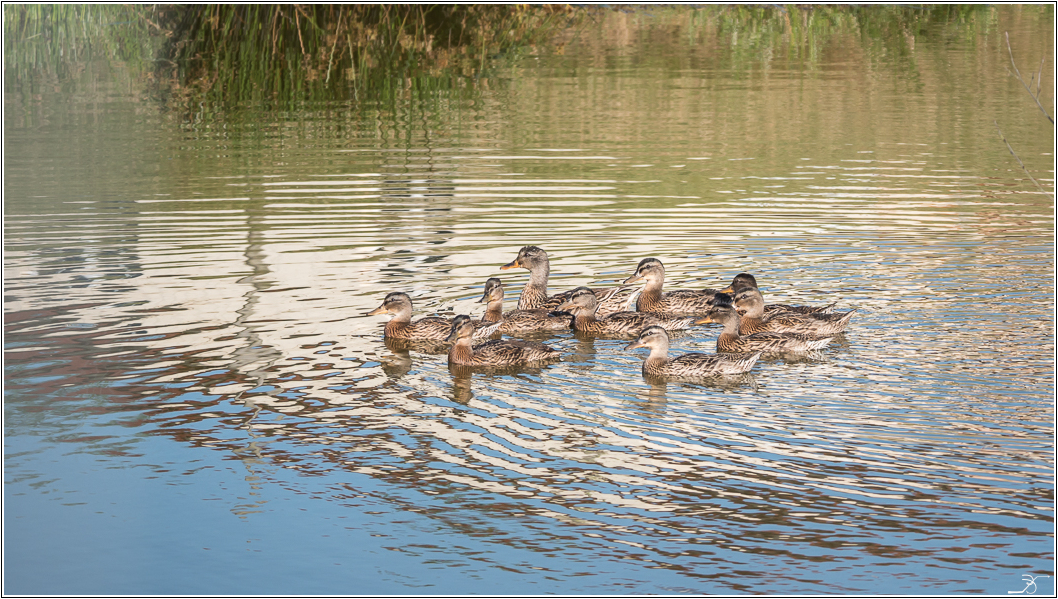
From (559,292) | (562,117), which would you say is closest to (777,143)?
(562,117)

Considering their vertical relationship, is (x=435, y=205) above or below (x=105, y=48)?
below

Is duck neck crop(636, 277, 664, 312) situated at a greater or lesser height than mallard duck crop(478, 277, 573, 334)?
greater

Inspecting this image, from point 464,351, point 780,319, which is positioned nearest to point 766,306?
point 780,319

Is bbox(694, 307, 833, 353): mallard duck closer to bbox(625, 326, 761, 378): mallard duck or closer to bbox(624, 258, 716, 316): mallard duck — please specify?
bbox(625, 326, 761, 378): mallard duck

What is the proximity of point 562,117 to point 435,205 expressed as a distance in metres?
6.54

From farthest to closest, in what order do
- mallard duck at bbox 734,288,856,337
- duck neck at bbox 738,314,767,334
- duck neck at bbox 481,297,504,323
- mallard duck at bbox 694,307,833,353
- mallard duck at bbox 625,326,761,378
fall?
duck neck at bbox 481,297,504,323 < duck neck at bbox 738,314,767,334 < mallard duck at bbox 734,288,856,337 < mallard duck at bbox 694,307,833,353 < mallard duck at bbox 625,326,761,378

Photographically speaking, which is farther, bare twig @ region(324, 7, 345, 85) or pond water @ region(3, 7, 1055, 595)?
bare twig @ region(324, 7, 345, 85)

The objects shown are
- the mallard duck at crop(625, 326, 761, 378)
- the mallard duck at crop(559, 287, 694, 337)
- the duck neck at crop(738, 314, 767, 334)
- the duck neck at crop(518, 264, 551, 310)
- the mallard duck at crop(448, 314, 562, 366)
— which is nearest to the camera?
the mallard duck at crop(625, 326, 761, 378)

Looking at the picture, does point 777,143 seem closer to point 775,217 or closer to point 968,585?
point 775,217

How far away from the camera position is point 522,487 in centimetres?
696

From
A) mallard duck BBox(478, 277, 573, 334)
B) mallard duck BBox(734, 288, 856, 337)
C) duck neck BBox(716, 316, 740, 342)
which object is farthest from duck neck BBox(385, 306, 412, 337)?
mallard duck BBox(734, 288, 856, 337)

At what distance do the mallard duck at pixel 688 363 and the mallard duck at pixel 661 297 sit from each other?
145 cm

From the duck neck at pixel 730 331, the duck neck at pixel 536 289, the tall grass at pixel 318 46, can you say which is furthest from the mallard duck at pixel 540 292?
the tall grass at pixel 318 46

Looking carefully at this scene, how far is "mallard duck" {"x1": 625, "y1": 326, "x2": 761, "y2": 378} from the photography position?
29.5 ft
